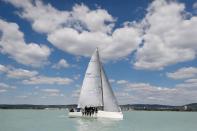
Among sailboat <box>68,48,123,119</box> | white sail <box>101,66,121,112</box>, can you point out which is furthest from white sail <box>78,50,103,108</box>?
white sail <box>101,66,121,112</box>

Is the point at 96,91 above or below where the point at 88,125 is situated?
above

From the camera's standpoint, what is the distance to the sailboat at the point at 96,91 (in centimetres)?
5312

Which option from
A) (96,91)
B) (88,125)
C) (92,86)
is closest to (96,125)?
(88,125)

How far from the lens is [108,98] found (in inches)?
2092

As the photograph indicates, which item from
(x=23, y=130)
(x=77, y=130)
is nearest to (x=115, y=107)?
(x=77, y=130)

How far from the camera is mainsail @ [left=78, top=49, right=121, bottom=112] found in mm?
53531

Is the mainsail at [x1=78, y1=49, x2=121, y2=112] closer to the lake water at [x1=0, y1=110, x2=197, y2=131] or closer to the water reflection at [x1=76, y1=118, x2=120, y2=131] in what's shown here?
the water reflection at [x1=76, y1=118, x2=120, y2=131]

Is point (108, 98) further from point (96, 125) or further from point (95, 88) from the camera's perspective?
point (96, 125)

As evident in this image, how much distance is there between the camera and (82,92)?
182ft

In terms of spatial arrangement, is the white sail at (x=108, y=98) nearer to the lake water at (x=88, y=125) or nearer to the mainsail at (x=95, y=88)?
the mainsail at (x=95, y=88)

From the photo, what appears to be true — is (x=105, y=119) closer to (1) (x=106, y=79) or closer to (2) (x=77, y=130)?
(1) (x=106, y=79)

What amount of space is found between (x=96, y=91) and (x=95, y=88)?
1.67 feet

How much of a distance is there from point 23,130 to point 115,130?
973 cm

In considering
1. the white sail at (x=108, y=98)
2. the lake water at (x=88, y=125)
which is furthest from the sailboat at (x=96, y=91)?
the lake water at (x=88, y=125)
